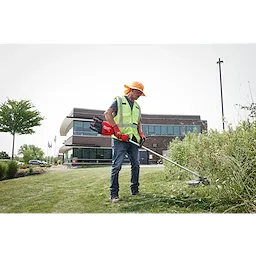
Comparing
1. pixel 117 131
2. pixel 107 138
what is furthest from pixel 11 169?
pixel 107 138

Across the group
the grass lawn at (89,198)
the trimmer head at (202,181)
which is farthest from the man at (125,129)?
the trimmer head at (202,181)

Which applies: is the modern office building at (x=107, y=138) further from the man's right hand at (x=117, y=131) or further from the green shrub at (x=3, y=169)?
the man's right hand at (x=117, y=131)

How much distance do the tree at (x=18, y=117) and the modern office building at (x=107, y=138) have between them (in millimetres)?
545

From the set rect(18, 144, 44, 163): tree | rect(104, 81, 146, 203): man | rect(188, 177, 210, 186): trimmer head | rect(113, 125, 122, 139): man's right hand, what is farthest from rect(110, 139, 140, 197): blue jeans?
rect(18, 144, 44, 163): tree

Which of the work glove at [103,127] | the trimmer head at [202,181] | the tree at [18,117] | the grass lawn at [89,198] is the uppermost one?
the tree at [18,117]

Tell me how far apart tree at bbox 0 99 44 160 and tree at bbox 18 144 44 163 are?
215 mm

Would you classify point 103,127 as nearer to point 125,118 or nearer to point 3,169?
point 125,118

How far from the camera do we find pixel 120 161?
90.6 inches

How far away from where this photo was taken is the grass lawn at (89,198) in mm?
2045

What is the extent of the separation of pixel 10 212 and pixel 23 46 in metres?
1.88

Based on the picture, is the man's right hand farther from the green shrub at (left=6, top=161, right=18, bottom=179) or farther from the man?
the green shrub at (left=6, top=161, right=18, bottom=179)

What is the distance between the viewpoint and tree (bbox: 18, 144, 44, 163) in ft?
10.6
